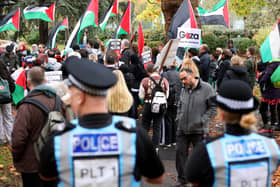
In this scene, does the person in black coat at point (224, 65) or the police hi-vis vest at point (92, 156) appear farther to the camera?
the person in black coat at point (224, 65)

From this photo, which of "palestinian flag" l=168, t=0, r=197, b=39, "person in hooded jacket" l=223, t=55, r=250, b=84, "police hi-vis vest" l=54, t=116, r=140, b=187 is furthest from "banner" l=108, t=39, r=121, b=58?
"police hi-vis vest" l=54, t=116, r=140, b=187

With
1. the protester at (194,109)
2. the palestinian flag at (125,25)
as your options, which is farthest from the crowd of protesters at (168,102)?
the palestinian flag at (125,25)

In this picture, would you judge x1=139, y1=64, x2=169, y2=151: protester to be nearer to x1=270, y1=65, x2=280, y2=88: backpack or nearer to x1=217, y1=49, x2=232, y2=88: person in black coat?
x1=270, y1=65, x2=280, y2=88: backpack

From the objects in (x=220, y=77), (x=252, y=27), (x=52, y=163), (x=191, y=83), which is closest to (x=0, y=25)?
(x=220, y=77)

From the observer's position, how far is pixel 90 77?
8.44 feet

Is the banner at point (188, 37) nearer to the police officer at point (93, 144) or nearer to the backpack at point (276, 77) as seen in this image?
the backpack at point (276, 77)

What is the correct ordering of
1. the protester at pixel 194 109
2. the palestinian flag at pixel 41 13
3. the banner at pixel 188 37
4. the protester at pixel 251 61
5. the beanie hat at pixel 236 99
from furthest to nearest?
the palestinian flag at pixel 41 13
the protester at pixel 251 61
the banner at pixel 188 37
the protester at pixel 194 109
the beanie hat at pixel 236 99

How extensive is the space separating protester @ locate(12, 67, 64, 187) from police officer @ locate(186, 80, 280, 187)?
2.07 metres

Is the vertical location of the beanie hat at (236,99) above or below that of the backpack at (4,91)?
above

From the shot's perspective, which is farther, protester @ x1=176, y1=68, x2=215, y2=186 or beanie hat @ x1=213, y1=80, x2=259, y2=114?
protester @ x1=176, y1=68, x2=215, y2=186

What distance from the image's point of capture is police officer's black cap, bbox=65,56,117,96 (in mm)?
2527

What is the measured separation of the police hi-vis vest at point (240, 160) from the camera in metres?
2.69

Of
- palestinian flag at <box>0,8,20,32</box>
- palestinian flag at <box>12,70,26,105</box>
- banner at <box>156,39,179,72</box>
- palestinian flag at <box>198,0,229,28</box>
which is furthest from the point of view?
palestinian flag at <box>198,0,229,28</box>

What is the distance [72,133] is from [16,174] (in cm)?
473
